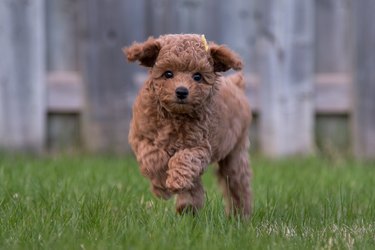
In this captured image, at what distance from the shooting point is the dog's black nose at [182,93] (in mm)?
3617

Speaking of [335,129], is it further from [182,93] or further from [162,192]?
[182,93]

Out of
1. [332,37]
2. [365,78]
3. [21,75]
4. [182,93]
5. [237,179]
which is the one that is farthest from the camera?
[332,37]

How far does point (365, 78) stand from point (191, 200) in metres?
3.56

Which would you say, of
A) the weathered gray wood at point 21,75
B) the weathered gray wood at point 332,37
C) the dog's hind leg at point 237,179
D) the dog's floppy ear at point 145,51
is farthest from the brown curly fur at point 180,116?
the weathered gray wood at point 332,37

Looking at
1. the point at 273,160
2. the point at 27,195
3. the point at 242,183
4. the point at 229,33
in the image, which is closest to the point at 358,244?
the point at 242,183

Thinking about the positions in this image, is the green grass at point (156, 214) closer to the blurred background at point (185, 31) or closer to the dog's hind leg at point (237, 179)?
the dog's hind leg at point (237, 179)

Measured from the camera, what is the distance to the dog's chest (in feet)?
12.5

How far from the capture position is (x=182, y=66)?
3.70 m

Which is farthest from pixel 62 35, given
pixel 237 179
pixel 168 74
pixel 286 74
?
pixel 168 74

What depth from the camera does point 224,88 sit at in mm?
4164

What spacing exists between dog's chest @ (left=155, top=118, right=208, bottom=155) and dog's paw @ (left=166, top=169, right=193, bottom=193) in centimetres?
16

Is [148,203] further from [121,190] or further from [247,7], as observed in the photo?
[247,7]

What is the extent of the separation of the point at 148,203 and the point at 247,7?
10.6ft

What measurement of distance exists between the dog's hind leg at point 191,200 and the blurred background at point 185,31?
3.11m
